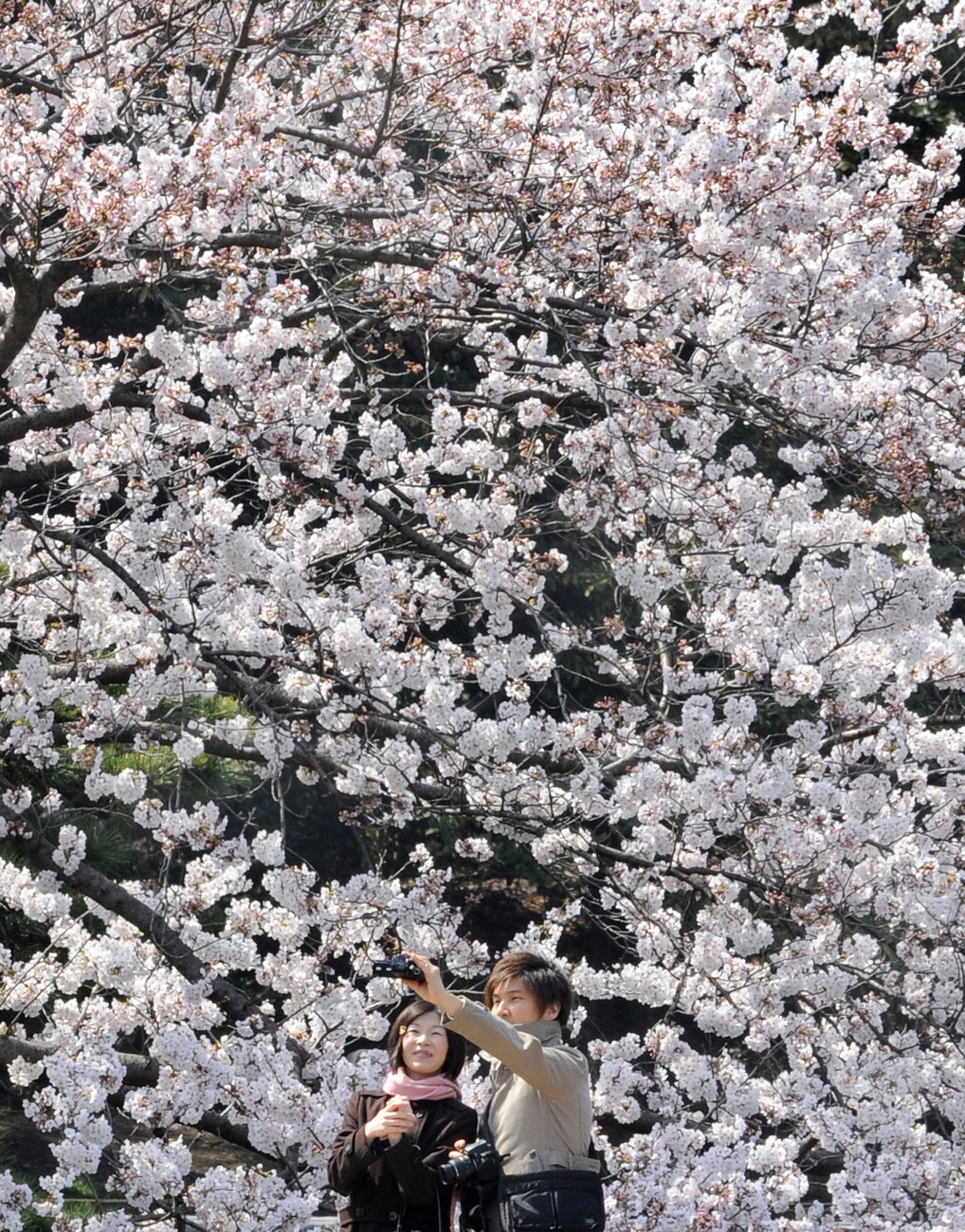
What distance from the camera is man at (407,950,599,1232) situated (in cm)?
264

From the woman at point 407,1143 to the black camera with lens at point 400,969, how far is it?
0.61ft

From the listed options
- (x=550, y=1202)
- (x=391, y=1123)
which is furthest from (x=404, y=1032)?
(x=550, y=1202)

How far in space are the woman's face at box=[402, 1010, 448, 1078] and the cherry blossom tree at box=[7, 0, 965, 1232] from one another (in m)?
0.96

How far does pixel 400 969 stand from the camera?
8.66 ft

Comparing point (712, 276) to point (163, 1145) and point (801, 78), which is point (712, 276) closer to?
point (801, 78)

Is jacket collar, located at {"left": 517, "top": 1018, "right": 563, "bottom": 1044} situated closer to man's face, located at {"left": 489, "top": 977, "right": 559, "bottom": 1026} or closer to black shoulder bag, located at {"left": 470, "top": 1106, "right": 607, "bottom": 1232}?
man's face, located at {"left": 489, "top": 977, "right": 559, "bottom": 1026}

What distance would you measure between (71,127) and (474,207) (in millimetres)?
1568

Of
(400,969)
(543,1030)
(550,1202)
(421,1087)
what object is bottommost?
(550,1202)

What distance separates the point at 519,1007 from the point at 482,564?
2044 mm

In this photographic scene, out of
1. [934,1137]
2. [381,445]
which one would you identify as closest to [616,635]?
[381,445]

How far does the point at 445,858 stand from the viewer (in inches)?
414

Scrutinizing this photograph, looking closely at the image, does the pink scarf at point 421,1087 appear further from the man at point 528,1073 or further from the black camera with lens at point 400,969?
the black camera with lens at point 400,969

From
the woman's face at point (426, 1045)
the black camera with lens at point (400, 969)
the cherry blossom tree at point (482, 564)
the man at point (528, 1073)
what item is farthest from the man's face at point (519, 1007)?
the cherry blossom tree at point (482, 564)

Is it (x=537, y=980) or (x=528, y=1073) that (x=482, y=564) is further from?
(x=528, y=1073)
